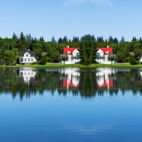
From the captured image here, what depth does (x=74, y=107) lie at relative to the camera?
2562 centimetres

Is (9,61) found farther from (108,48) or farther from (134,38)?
(134,38)

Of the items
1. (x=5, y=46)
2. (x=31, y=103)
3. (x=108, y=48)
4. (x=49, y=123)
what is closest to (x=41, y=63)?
(x=5, y=46)

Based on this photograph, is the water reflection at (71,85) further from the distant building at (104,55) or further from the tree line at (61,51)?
the distant building at (104,55)

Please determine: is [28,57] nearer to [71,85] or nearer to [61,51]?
[61,51]

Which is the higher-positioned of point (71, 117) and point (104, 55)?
point (104, 55)

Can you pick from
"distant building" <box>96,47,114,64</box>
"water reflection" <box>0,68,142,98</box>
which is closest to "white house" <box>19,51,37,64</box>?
"distant building" <box>96,47,114,64</box>

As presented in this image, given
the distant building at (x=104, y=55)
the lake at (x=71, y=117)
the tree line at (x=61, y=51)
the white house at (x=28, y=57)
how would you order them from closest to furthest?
the lake at (x=71, y=117) < the tree line at (x=61, y=51) < the white house at (x=28, y=57) < the distant building at (x=104, y=55)

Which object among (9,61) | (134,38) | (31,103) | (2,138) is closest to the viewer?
(2,138)

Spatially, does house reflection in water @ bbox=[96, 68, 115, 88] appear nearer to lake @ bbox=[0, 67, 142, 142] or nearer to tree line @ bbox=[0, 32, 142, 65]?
lake @ bbox=[0, 67, 142, 142]

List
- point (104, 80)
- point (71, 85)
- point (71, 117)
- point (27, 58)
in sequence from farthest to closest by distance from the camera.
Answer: point (27, 58) < point (104, 80) < point (71, 85) < point (71, 117)

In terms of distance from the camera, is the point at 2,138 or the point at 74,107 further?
the point at 74,107

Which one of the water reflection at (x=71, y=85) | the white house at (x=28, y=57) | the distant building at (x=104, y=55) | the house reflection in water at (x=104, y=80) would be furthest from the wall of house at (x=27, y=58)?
the water reflection at (x=71, y=85)

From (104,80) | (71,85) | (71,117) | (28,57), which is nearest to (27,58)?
(28,57)

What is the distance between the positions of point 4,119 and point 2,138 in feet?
15.5
